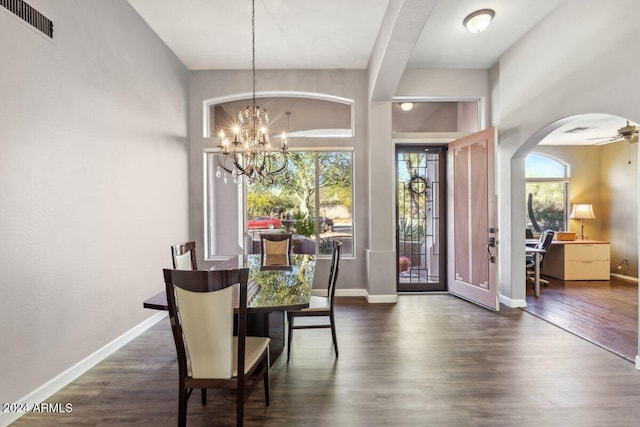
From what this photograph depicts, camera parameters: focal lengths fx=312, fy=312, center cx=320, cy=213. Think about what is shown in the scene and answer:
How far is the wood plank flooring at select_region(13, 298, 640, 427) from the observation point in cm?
198

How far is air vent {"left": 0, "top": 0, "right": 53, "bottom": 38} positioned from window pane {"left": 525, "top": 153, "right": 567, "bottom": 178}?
7.86m

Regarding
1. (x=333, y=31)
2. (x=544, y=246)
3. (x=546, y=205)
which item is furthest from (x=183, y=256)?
(x=546, y=205)

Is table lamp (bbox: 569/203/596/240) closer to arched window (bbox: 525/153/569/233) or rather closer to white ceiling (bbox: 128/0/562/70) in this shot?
arched window (bbox: 525/153/569/233)

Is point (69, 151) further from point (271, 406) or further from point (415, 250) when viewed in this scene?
point (415, 250)

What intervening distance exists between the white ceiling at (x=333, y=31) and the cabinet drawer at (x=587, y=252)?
2350 mm

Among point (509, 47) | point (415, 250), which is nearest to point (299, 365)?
point (415, 250)

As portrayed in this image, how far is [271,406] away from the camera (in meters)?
2.09

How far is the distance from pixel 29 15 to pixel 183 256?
1.98 m

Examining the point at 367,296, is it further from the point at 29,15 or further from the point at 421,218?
the point at 29,15

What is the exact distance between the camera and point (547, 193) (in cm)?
676

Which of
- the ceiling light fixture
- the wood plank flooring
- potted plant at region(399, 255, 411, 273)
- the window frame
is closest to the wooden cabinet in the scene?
the wood plank flooring

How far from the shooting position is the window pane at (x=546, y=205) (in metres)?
6.73

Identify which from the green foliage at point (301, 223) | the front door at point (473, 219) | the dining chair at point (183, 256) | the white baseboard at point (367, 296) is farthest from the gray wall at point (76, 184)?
the front door at point (473, 219)

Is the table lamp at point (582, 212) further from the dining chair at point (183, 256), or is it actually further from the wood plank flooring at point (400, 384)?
the dining chair at point (183, 256)
